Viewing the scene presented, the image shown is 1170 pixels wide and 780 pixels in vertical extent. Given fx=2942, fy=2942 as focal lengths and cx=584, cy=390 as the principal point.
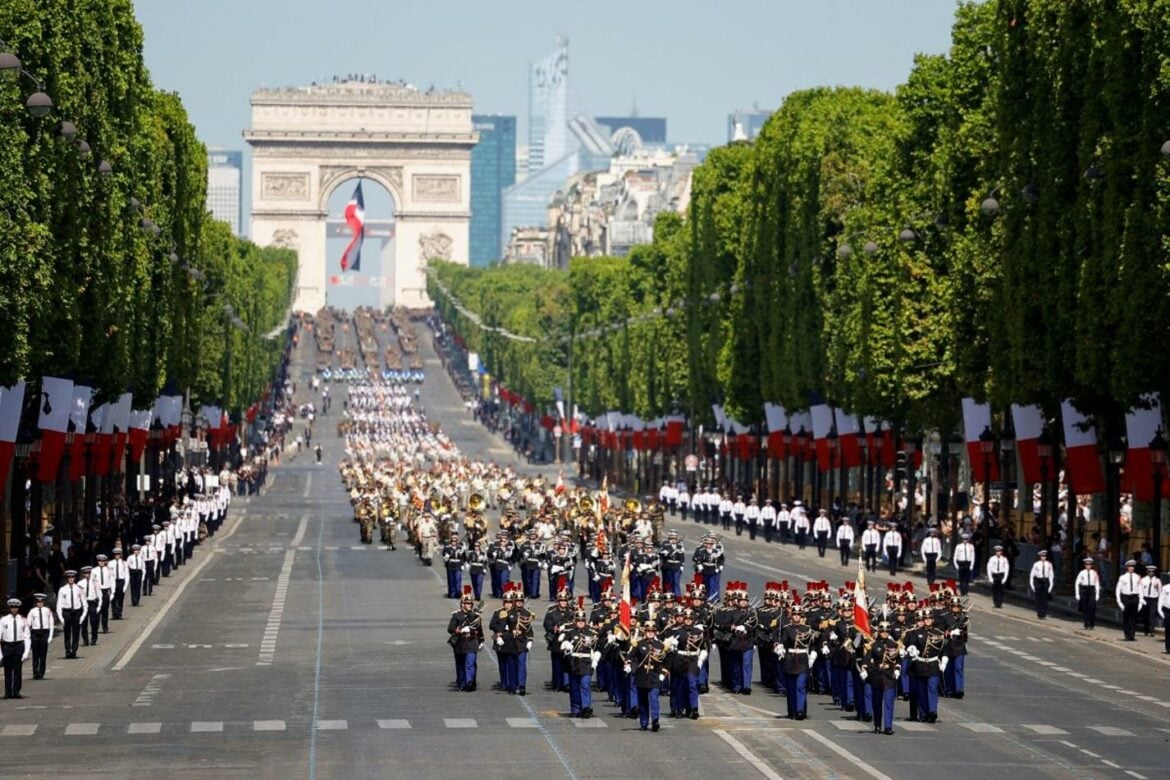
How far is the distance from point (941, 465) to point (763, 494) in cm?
1833

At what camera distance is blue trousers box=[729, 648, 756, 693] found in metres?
42.0

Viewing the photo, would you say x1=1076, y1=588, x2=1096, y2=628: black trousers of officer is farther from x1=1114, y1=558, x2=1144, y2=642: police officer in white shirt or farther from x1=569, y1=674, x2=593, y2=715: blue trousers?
x1=569, y1=674, x2=593, y2=715: blue trousers

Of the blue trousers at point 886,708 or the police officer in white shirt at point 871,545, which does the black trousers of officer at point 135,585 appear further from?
the blue trousers at point 886,708

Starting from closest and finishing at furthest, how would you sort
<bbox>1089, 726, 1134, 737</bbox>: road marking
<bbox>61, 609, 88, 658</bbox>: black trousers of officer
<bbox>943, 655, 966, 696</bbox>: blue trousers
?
<bbox>1089, 726, 1134, 737</bbox>: road marking, <bbox>943, 655, 966, 696</bbox>: blue trousers, <bbox>61, 609, 88, 658</bbox>: black trousers of officer

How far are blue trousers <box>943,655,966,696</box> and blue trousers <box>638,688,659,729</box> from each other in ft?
19.0

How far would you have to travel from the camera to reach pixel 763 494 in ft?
364

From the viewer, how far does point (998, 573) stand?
62.2 metres

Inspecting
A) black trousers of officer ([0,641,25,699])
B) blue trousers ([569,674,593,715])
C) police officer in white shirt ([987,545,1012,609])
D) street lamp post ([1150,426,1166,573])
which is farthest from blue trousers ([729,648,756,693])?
police officer in white shirt ([987,545,1012,609])

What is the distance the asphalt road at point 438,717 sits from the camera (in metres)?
33.4

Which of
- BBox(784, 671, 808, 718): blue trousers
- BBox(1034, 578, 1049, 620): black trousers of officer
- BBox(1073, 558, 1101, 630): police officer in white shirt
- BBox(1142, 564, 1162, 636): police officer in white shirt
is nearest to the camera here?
BBox(784, 671, 808, 718): blue trousers

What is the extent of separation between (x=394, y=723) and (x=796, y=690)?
17.3 ft

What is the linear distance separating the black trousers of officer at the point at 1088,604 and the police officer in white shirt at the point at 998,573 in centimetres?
427

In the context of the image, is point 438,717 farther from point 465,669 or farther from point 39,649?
point 39,649

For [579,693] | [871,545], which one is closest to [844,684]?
[579,693]
